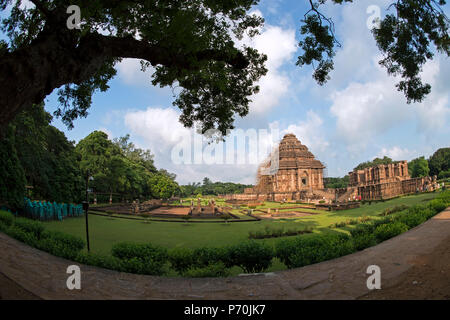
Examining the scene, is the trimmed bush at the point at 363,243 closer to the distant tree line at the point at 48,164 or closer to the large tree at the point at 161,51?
the large tree at the point at 161,51

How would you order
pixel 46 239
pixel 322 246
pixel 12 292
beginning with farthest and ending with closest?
1. pixel 46 239
2. pixel 322 246
3. pixel 12 292

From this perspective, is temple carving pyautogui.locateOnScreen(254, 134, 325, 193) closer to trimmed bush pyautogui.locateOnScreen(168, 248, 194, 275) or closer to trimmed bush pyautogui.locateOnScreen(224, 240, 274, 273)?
trimmed bush pyautogui.locateOnScreen(224, 240, 274, 273)

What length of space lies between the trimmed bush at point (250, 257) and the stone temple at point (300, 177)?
26525 millimetres

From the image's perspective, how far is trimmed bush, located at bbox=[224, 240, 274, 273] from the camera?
17.3ft

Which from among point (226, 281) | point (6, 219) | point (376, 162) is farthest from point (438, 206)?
point (376, 162)

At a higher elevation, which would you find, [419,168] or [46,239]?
[419,168]

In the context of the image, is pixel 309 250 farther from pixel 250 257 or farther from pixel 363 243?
pixel 363 243

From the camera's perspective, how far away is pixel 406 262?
4.27m

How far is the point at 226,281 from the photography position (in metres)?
4.27

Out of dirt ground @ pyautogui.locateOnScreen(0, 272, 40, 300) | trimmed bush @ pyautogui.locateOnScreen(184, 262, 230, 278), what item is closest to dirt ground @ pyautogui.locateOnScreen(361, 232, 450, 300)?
trimmed bush @ pyautogui.locateOnScreen(184, 262, 230, 278)

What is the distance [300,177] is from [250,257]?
140 ft

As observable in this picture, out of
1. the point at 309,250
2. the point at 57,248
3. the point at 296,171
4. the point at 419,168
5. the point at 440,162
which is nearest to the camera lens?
the point at 309,250
